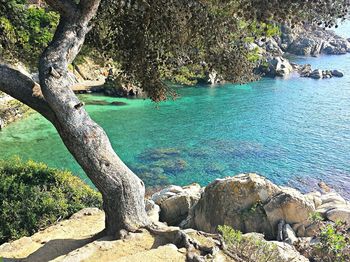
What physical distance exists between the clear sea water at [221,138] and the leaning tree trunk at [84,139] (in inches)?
411

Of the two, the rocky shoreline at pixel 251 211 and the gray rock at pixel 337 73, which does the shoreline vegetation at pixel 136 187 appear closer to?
the rocky shoreline at pixel 251 211

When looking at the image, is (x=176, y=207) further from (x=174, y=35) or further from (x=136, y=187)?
(x=136, y=187)

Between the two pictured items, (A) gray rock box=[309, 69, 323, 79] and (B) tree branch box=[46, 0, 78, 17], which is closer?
(B) tree branch box=[46, 0, 78, 17]

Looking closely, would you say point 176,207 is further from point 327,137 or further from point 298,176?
point 327,137

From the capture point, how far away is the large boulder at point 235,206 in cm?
1502

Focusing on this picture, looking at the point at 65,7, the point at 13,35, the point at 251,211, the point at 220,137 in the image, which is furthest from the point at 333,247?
the point at 220,137

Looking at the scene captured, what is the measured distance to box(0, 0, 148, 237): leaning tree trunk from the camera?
7371 mm

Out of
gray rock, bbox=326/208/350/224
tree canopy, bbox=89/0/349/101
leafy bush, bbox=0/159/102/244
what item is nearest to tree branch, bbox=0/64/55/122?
leafy bush, bbox=0/159/102/244

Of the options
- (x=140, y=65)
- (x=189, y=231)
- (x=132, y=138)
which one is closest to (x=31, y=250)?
(x=189, y=231)

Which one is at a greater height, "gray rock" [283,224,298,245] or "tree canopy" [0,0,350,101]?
"tree canopy" [0,0,350,101]

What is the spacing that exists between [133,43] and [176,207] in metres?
8.04

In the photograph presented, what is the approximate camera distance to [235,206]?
15.1m

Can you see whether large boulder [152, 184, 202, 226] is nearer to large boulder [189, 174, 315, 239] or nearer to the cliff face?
large boulder [189, 174, 315, 239]

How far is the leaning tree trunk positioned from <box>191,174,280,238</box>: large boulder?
7439 millimetres
